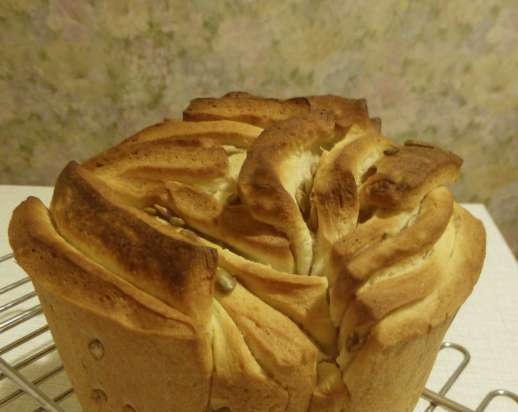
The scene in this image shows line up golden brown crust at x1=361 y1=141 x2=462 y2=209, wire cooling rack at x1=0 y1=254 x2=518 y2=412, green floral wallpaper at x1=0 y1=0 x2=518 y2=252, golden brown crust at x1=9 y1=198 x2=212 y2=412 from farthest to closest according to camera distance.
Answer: green floral wallpaper at x1=0 y1=0 x2=518 y2=252
wire cooling rack at x1=0 y1=254 x2=518 y2=412
golden brown crust at x1=361 y1=141 x2=462 y2=209
golden brown crust at x1=9 y1=198 x2=212 y2=412

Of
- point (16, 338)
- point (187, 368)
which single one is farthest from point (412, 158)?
point (16, 338)

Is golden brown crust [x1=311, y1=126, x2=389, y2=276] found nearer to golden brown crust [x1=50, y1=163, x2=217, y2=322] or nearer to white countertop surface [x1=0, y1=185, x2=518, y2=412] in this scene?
golden brown crust [x1=50, y1=163, x2=217, y2=322]

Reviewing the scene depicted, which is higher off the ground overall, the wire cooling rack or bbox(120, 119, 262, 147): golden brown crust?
bbox(120, 119, 262, 147): golden brown crust

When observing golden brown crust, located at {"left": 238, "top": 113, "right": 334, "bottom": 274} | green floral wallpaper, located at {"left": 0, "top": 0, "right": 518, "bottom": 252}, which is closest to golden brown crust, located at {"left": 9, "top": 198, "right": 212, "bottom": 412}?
golden brown crust, located at {"left": 238, "top": 113, "right": 334, "bottom": 274}

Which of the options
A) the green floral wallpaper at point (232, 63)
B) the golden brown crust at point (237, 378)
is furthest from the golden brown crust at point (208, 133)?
the green floral wallpaper at point (232, 63)

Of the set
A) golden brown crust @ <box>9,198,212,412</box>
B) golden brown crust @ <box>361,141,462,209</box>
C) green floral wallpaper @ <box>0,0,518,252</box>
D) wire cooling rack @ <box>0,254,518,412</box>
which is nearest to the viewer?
golden brown crust @ <box>9,198,212,412</box>

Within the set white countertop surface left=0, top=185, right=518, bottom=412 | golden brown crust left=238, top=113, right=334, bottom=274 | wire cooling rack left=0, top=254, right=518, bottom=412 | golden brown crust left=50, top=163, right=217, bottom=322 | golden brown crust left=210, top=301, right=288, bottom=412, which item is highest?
golden brown crust left=238, top=113, right=334, bottom=274

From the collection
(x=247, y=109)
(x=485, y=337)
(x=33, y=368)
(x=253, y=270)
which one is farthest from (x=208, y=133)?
(x=485, y=337)

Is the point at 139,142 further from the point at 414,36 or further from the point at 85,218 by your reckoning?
the point at 414,36
